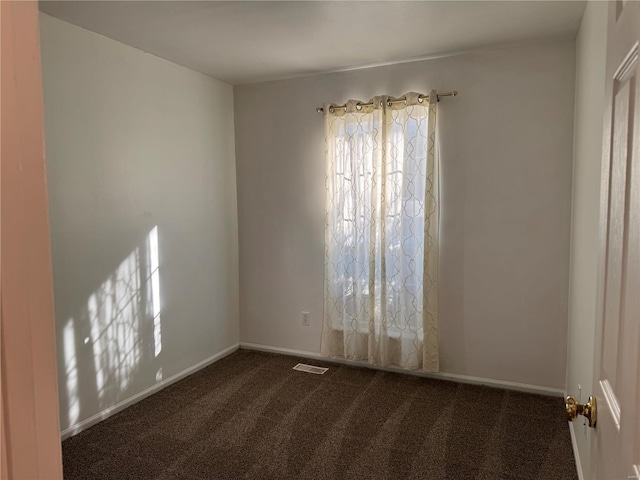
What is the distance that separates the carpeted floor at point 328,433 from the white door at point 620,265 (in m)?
1.54

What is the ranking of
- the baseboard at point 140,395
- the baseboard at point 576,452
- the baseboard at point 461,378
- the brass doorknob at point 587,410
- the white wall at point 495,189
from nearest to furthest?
the brass doorknob at point 587,410 < the baseboard at point 576,452 < the baseboard at point 140,395 < the white wall at point 495,189 < the baseboard at point 461,378

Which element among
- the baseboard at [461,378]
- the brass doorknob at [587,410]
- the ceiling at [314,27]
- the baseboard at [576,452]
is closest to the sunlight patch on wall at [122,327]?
the baseboard at [461,378]

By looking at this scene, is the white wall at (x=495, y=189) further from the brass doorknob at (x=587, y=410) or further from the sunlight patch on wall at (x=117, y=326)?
the brass doorknob at (x=587, y=410)

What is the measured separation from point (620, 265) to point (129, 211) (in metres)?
2.94

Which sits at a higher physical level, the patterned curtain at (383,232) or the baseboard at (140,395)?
the patterned curtain at (383,232)

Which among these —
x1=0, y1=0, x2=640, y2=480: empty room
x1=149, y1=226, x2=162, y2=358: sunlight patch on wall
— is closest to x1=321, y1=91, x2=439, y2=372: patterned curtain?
x1=0, y1=0, x2=640, y2=480: empty room

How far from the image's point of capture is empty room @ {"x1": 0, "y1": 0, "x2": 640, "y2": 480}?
250cm

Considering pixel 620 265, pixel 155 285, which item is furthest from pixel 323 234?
pixel 620 265

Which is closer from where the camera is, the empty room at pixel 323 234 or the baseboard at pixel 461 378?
the empty room at pixel 323 234

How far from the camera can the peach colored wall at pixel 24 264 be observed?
53 cm

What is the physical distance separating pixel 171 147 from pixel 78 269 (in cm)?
117

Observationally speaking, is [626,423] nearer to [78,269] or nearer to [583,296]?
[583,296]

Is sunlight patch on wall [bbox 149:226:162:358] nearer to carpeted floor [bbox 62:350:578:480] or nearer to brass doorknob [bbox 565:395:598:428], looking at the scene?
carpeted floor [bbox 62:350:578:480]

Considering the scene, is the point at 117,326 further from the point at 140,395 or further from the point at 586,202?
the point at 586,202
